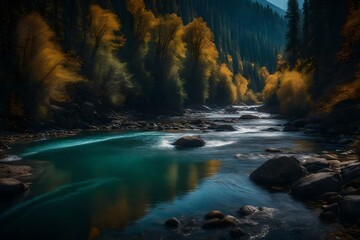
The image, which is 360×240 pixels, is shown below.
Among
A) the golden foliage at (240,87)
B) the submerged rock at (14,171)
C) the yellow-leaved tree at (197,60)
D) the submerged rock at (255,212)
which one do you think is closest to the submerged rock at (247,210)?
the submerged rock at (255,212)

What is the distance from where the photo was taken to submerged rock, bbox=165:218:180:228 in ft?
38.3

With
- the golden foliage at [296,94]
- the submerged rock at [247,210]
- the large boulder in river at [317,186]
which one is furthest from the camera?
the golden foliage at [296,94]

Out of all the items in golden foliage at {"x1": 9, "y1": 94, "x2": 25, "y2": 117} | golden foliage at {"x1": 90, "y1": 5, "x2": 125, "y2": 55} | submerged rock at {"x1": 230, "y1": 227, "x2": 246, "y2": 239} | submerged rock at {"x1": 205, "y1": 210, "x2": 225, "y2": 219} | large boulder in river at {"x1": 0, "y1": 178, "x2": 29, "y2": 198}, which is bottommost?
submerged rock at {"x1": 230, "y1": 227, "x2": 246, "y2": 239}

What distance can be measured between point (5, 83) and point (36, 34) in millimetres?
5000

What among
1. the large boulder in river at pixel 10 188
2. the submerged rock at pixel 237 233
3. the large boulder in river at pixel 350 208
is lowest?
the submerged rock at pixel 237 233

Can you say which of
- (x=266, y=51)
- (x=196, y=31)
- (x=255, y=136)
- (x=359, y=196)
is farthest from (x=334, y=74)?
(x=266, y=51)

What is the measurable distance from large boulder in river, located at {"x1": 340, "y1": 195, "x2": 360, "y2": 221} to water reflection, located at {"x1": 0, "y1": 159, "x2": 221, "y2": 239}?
6.39 m

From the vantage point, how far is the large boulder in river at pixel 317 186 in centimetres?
1406

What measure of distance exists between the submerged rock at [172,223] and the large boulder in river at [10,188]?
696 cm

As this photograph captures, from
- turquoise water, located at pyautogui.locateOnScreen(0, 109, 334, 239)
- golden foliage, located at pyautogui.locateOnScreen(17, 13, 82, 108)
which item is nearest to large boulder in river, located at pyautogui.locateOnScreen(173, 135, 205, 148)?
turquoise water, located at pyautogui.locateOnScreen(0, 109, 334, 239)

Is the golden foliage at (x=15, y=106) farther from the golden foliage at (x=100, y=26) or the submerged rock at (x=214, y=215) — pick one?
the submerged rock at (x=214, y=215)

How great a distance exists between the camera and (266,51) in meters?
199

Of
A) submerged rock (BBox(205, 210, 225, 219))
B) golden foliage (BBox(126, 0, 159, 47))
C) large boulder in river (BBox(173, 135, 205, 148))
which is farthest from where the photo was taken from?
golden foliage (BBox(126, 0, 159, 47))

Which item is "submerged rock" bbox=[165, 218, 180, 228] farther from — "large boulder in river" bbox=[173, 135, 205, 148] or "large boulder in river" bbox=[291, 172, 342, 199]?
"large boulder in river" bbox=[173, 135, 205, 148]
